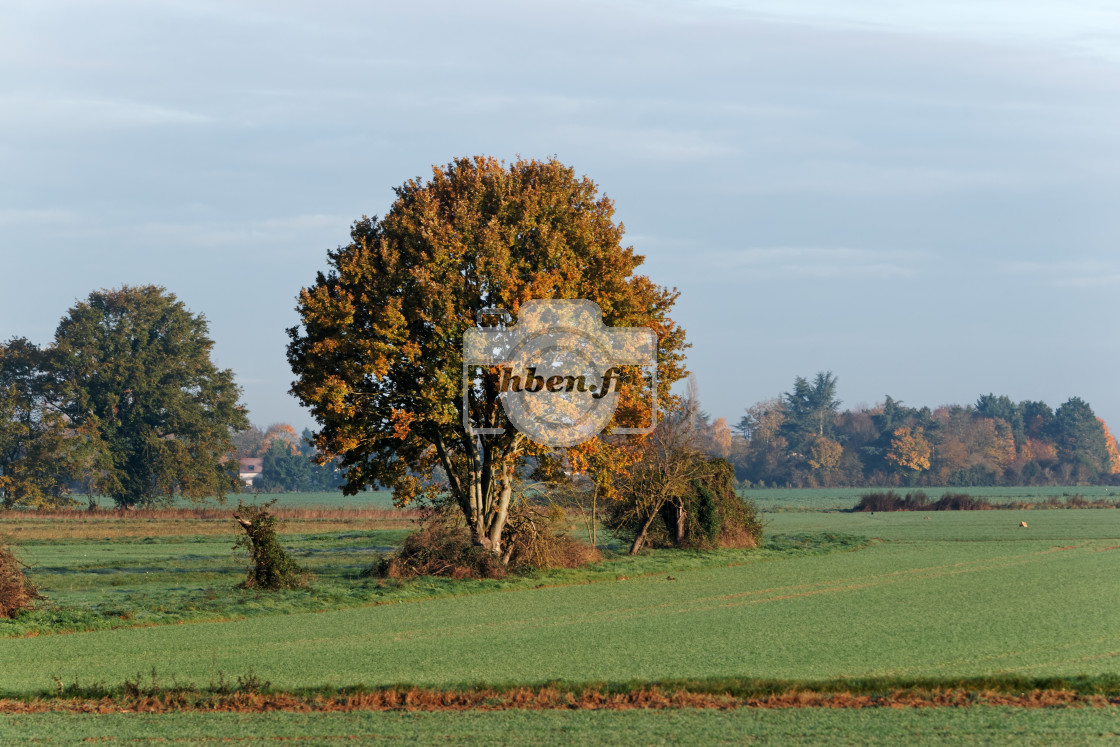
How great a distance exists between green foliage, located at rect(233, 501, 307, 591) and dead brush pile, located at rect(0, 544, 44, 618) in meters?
5.82

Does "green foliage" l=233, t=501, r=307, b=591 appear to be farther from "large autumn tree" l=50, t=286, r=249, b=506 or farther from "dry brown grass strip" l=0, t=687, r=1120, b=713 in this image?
"large autumn tree" l=50, t=286, r=249, b=506

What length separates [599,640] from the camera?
20453 mm

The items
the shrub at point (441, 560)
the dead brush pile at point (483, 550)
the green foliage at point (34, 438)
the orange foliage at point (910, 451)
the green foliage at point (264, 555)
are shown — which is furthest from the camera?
the orange foliage at point (910, 451)

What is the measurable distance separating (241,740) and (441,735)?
236 centimetres

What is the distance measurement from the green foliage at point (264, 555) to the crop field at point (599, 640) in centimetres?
84

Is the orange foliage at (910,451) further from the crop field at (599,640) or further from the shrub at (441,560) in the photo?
the shrub at (441,560)

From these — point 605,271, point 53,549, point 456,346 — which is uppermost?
point 605,271

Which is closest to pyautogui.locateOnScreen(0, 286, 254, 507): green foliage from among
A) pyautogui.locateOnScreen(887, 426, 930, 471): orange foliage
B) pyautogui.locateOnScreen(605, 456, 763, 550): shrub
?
pyautogui.locateOnScreen(605, 456, 763, 550): shrub

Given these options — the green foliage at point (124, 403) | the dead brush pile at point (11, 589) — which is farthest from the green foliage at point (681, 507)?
the green foliage at point (124, 403)

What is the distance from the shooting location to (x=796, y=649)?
1909 cm

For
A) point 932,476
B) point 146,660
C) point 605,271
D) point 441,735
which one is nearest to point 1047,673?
point 441,735

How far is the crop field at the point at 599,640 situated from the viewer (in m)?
13.0

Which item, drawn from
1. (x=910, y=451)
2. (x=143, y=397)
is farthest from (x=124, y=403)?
(x=910, y=451)

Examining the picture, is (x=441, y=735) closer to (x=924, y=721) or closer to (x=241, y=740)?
(x=241, y=740)
